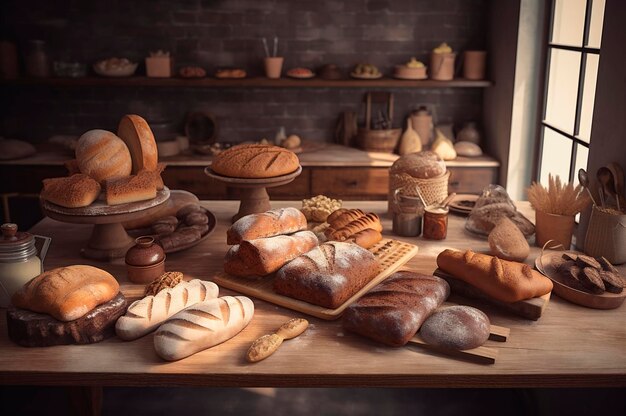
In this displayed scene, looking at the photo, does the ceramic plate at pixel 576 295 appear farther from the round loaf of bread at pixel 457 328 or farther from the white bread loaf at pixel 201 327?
the white bread loaf at pixel 201 327

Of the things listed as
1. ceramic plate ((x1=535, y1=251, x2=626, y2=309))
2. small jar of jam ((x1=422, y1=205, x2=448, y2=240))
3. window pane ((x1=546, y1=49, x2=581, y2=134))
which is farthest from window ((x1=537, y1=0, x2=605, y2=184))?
ceramic plate ((x1=535, y1=251, x2=626, y2=309))

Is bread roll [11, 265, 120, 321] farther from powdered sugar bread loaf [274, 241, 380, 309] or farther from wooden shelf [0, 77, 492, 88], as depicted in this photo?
wooden shelf [0, 77, 492, 88]

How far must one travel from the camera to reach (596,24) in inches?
113

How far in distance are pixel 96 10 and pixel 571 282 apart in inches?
147

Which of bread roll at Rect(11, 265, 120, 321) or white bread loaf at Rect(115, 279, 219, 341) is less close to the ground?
bread roll at Rect(11, 265, 120, 321)

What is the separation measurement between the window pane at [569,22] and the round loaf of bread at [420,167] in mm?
1319

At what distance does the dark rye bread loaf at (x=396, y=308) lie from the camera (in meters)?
1.40

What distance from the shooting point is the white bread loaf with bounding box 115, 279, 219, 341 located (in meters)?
1.43

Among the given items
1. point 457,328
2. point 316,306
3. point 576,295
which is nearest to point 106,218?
point 316,306

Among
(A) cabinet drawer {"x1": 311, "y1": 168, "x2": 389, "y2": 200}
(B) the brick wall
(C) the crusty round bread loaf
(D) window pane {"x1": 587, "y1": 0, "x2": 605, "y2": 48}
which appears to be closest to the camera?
(C) the crusty round bread loaf

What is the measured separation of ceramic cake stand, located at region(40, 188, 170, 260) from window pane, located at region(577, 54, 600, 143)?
2096mm

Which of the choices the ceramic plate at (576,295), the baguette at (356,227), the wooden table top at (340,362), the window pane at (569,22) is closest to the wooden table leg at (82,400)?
the wooden table top at (340,362)

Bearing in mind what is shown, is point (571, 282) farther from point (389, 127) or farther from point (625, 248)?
point (389, 127)

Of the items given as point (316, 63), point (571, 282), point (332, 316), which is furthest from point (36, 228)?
point (316, 63)
